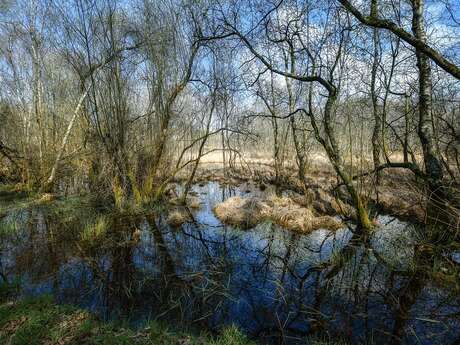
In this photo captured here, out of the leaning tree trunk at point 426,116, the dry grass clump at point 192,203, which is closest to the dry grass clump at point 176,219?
the dry grass clump at point 192,203

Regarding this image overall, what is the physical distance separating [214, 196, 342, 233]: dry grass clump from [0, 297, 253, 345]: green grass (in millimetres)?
4719

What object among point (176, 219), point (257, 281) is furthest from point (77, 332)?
point (176, 219)

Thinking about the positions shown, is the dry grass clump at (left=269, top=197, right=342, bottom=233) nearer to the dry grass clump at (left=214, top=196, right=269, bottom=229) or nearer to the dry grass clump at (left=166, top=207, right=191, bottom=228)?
the dry grass clump at (left=214, top=196, right=269, bottom=229)

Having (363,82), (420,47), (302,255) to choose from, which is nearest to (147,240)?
(302,255)

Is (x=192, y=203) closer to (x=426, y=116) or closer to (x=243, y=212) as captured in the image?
(x=243, y=212)

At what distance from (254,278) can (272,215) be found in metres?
3.68

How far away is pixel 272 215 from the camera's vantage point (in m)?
8.38

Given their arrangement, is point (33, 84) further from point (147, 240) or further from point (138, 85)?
point (147, 240)

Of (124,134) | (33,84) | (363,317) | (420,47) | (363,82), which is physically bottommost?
(363,317)

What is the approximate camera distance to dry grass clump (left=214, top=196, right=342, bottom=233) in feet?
25.2

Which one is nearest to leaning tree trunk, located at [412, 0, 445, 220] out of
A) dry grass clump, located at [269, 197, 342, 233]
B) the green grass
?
dry grass clump, located at [269, 197, 342, 233]

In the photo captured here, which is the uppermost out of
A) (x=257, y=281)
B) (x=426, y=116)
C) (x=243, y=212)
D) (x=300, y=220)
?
(x=426, y=116)

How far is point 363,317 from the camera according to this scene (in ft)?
12.1

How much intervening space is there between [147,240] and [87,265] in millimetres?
1612
